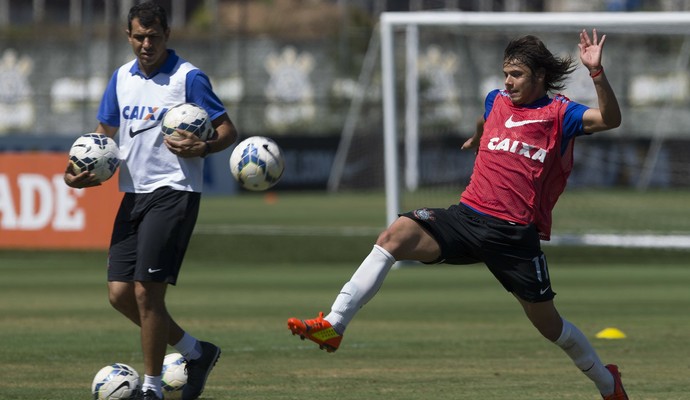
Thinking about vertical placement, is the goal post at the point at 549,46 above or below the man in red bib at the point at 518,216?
below

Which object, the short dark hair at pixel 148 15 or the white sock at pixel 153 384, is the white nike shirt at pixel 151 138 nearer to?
the short dark hair at pixel 148 15

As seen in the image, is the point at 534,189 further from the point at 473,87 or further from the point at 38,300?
the point at 473,87

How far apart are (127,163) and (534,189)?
2.52 meters

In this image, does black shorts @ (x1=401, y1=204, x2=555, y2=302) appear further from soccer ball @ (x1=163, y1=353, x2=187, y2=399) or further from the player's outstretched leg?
soccer ball @ (x1=163, y1=353, x2=187, y2=399)

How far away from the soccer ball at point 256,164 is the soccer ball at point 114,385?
4.79ft

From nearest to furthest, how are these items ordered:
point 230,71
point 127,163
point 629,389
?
1. point 127,163
2. point 629,389
3. point 230,71

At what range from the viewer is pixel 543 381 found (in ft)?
32.3

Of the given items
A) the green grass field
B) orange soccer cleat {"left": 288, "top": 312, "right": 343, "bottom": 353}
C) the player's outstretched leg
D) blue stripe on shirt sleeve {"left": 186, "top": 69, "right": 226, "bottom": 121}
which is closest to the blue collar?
blue stripe on shirt sleeve {"left": 186, "top": 69, "right": 226, "bottom": 121}

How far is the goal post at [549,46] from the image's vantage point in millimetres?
21047

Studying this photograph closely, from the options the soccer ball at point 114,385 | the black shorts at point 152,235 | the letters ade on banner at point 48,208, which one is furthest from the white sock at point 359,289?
the letters ade on banner at point 48,208

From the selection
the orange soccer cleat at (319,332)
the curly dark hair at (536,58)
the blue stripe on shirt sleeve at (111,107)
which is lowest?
the orange soccer cleat at (319,332)

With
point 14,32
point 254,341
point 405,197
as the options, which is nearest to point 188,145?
point 254,341

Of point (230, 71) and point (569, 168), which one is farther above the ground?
point (569, 168)

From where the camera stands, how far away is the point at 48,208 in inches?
872
